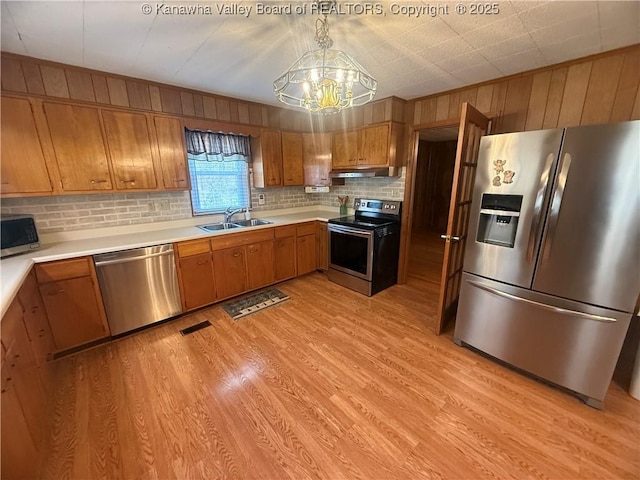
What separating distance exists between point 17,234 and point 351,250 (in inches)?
126

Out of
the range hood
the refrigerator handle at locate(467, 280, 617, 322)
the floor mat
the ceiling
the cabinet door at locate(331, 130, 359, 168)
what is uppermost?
the ceiling

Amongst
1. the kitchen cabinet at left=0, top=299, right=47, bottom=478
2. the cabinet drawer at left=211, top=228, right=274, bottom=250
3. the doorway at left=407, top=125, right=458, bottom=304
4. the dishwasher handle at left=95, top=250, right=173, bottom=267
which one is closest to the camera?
the kitchen cabinet at left=0, top=299, right=47, bottom=478

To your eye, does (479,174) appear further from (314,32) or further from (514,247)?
(314,32)

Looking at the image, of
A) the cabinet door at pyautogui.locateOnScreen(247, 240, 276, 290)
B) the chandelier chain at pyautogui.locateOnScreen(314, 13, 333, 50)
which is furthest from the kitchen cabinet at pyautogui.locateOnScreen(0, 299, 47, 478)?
the chandelier chain at pyautogui.locateOnScreen(314, 13, 333, 50)

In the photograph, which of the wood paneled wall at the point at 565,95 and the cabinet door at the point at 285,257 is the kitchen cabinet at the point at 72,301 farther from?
the wood paneled wall at the point at 565,95

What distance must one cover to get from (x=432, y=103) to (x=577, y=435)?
126 inches

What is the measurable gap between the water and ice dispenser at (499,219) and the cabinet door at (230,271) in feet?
8.26

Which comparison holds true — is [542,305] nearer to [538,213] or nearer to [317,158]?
[538,213]

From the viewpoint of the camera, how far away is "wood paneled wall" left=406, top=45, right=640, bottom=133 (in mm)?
2006

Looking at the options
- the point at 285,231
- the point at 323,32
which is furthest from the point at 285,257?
the point at 323,32

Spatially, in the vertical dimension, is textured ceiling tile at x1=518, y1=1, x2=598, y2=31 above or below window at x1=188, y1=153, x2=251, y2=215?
above

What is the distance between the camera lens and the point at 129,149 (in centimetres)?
257

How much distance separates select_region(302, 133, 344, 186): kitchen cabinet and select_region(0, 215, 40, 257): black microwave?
2994 millimetres

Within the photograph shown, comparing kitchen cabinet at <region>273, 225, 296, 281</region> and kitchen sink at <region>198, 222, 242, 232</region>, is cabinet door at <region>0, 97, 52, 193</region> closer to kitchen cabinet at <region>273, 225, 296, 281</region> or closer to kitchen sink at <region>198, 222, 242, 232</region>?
kitchen sink at <region>198, 222, 242, 232</region>
